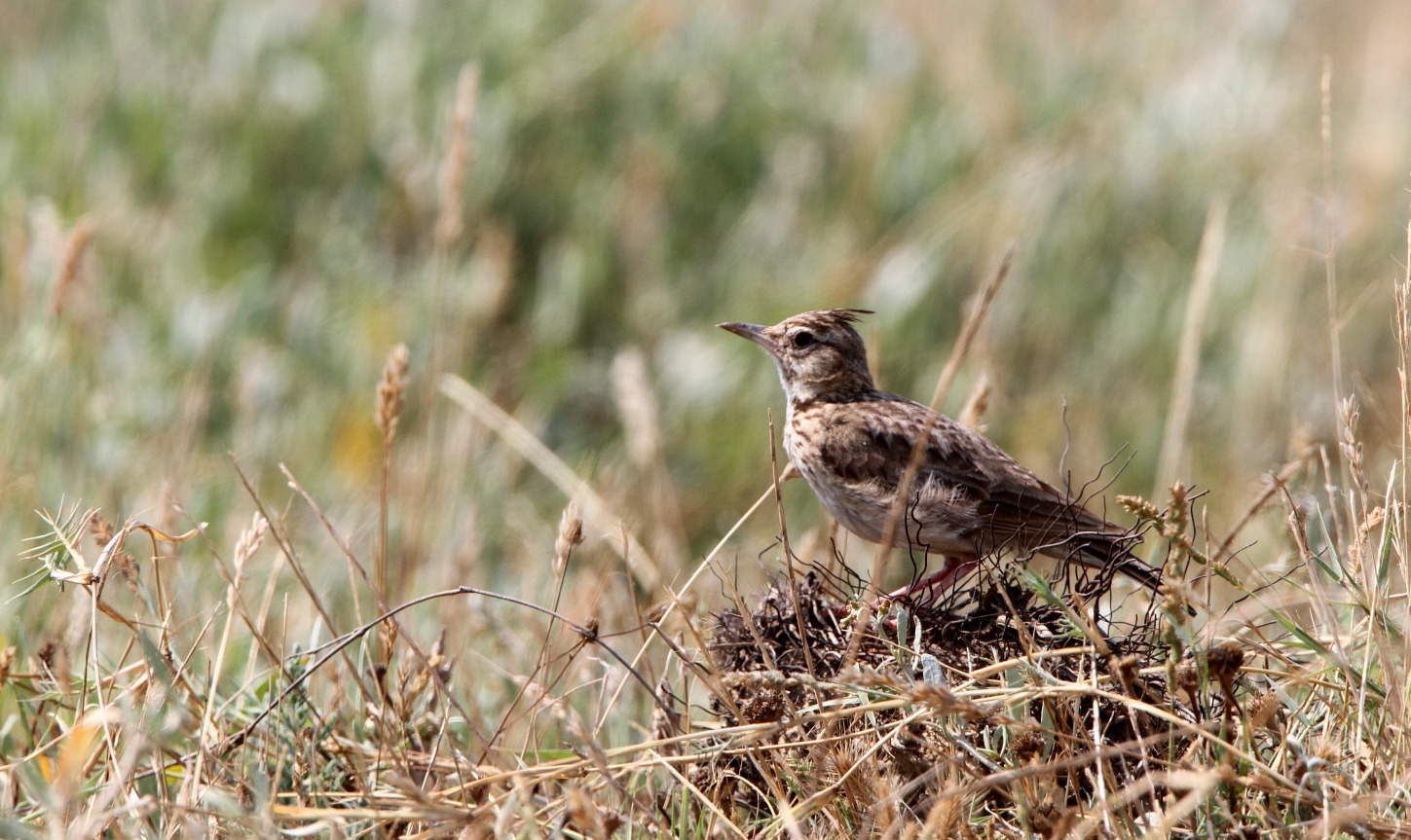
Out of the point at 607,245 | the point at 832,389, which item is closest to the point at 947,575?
the point at 832,389

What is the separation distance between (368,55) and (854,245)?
9.25ft

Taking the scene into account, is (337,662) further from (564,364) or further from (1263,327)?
(1263,327)

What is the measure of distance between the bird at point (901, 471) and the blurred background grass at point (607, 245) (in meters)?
0.75

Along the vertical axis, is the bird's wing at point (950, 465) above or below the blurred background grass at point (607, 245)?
A: below

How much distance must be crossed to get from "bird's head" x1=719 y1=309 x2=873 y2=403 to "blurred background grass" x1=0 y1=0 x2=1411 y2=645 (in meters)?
0.72

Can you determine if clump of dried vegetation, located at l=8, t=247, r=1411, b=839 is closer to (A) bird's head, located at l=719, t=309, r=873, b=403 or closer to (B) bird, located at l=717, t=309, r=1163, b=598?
(B) bird, located at l=717, t=309, r=1163, b=598

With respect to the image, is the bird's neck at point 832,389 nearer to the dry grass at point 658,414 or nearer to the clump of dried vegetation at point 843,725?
the dry grass at point 658,414

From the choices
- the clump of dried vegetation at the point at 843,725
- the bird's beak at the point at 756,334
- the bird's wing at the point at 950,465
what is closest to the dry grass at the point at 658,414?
the clump of dried vegetation at the point at 843,725

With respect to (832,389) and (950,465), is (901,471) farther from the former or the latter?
(832,389)

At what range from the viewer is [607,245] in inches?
305

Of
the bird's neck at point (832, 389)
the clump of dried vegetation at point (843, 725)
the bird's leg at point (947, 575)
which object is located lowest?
the clump of dried vegetation at point (843, 725)

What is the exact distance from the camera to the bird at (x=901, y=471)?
3654 millimetres

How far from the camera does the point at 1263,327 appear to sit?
782 cm

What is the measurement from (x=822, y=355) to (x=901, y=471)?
821 millimetres
